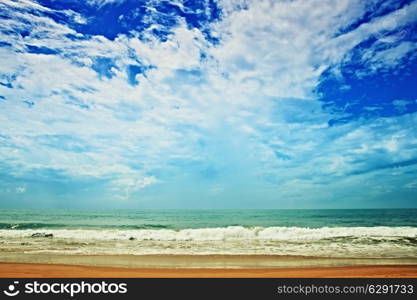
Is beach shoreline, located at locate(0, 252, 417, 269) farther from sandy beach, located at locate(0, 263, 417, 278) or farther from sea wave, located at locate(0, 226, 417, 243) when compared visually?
sea wave, located at locate(0, 226, 417, 243)

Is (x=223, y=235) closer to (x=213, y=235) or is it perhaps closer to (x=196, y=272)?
(x=213, y=235)

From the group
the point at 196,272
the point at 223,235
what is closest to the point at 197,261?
the point at 196,272

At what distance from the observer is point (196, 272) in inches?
304

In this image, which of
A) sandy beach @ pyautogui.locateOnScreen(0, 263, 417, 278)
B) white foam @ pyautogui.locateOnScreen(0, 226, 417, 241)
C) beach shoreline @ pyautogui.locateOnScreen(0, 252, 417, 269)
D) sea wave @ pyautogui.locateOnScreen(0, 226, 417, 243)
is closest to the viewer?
sandy beach @ pyautogui.locateOnScreen(0, 263, 417, 278)

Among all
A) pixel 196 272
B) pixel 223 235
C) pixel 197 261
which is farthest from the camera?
pixel 223 235

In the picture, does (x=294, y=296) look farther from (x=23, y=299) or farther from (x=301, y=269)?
(x=23, y=299)

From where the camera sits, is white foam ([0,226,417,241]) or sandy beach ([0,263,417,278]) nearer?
sandy beach ([0,263,417,278])

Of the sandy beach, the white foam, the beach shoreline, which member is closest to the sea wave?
the white foam

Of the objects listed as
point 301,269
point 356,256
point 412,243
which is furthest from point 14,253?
point 412,243

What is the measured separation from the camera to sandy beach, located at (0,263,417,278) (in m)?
7.44

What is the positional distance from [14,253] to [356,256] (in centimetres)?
1202

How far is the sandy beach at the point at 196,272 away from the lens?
7.44 metres

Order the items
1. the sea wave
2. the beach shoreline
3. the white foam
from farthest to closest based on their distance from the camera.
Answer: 1. the white foam
2. the sea wave
3. the beach shoreline

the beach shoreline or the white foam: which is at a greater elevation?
the beach shoreline
